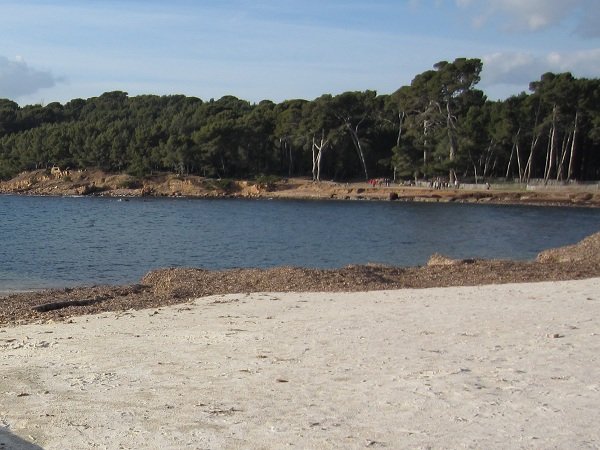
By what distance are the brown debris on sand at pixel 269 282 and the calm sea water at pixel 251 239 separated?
489 centimetres

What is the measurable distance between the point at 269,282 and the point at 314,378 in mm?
10157

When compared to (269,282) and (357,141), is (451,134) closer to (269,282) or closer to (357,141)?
(357,141)

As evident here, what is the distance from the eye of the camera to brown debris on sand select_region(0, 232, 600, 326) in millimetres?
16328

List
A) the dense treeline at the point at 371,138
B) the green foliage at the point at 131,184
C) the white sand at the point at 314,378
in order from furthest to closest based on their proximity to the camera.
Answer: the green foliage at the point at 131,184, the dense treeline at the point at 371,138, the white sand at the point at 314,378

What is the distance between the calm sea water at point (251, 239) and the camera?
2912cm

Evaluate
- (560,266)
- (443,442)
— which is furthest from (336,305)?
(560,266)

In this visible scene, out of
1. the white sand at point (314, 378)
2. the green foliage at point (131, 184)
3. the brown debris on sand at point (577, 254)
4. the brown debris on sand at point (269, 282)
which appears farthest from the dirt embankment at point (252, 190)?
the white sand at point (314, 378)

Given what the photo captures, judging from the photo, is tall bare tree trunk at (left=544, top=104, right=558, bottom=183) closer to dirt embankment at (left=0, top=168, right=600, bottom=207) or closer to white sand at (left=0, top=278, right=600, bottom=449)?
dirt embankment at (left=0, top=168, right=600, bottom=207)

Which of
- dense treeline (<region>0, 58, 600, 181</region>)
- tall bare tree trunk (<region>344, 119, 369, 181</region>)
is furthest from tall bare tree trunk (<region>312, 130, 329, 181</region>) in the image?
tall bare tree trunk (<region>344, 119, 369, 181</region>)

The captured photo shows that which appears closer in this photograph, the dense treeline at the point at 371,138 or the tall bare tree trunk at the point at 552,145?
the tall bare tree trunk at the point at 552,145

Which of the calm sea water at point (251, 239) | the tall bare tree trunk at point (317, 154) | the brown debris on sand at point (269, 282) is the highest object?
the tall bare tree trunk at point (317, 154)

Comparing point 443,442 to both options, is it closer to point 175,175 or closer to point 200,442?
point 200,442

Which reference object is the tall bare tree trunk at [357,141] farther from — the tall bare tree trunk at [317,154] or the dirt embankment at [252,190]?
the dirt embankment at [252,190]

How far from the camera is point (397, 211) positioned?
68938mm
